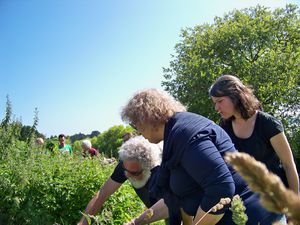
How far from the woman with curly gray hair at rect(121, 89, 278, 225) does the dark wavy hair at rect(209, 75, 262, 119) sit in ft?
1.47

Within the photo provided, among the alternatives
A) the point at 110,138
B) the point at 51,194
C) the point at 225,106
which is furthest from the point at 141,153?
the point at 110,138

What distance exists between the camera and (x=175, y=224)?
2.06 m

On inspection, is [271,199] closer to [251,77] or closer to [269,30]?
[251,77]

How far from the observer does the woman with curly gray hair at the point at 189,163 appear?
1.74 meters

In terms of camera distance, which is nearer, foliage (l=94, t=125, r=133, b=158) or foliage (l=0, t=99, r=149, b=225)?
foliage (l=0, t=99, r=149, b=225)

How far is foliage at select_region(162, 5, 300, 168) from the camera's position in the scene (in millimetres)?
21141

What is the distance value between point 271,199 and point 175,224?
185cm

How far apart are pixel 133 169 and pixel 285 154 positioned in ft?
3.45

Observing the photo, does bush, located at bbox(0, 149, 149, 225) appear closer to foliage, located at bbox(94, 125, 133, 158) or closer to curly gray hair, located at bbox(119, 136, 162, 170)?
curly gray hair, located at bbox(119, 136, 162, 170)

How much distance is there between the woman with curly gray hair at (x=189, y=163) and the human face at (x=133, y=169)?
0.75 m

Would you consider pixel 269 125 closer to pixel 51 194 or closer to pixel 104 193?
pixel 104 193

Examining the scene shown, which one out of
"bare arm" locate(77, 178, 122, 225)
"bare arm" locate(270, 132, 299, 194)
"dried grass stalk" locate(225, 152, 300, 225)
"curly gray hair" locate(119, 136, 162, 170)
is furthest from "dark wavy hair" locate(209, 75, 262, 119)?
"dried grass stalk" locate(225, 152, 300, 225)

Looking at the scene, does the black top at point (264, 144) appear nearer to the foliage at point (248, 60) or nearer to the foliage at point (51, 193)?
the foliage at point (51, 193)

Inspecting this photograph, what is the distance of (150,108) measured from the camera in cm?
209
